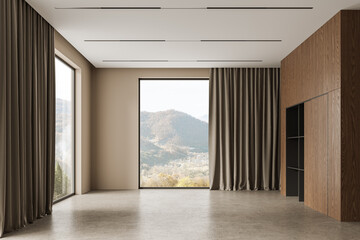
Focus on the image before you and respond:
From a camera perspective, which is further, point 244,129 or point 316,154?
point 244,129

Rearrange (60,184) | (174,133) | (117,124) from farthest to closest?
(174,133) < (117,124) < (60,184)

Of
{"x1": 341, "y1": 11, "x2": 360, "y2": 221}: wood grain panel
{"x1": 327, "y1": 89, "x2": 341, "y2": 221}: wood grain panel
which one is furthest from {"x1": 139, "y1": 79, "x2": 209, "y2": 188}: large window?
{"x1": 341, "y1": 11, "x2": 360, "y2": 221}: wood grain panel

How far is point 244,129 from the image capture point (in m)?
8.88

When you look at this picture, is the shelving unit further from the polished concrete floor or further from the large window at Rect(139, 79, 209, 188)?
the large window at Rect(139, 79, 209, 188)

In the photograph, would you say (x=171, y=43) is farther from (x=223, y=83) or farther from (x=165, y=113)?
(x=165, y=113)

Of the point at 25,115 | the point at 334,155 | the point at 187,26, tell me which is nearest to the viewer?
the point at 25,115

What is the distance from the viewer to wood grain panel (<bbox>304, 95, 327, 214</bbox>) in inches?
226

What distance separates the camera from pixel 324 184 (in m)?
5.72

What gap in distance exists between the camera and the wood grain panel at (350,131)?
16.8 feet

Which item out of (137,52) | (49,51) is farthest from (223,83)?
(49,51)

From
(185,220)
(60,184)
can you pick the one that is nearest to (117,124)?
(60,184)

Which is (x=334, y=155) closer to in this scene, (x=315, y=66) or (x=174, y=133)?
(x=315, y=66)

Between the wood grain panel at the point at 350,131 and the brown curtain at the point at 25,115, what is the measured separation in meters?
4.14

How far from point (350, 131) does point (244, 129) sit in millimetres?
3816
